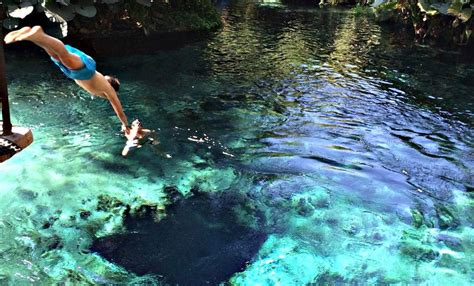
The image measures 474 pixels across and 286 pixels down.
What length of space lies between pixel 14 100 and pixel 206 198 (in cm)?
545

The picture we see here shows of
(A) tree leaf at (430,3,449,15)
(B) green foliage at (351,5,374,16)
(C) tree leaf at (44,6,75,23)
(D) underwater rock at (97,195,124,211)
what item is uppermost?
(A) tree leaf at (430,3,449,15)

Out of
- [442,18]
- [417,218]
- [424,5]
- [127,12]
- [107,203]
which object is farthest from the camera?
[442,18]

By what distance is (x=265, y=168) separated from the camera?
6.47 m

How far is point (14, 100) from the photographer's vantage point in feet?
28.9

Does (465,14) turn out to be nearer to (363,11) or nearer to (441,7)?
(441,7)

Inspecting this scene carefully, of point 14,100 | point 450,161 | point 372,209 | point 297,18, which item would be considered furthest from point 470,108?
point 297,18

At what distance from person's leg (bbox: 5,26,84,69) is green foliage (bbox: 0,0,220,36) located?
833cm

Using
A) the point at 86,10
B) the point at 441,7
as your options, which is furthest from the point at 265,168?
the point at 441,7

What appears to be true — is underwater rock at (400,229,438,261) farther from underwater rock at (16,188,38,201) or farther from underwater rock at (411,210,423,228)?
underwater rock at (16,188,38,201)

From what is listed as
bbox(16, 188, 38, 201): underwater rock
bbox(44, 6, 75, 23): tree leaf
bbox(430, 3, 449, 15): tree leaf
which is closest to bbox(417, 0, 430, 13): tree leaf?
bbox(430, 3, 449, 15): tree leaf

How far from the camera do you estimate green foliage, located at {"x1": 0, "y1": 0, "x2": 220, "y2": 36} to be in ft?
39.1

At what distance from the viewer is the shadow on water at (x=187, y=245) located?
443cm

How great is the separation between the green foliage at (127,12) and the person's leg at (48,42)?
328 inches

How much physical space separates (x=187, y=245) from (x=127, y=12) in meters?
11.8
